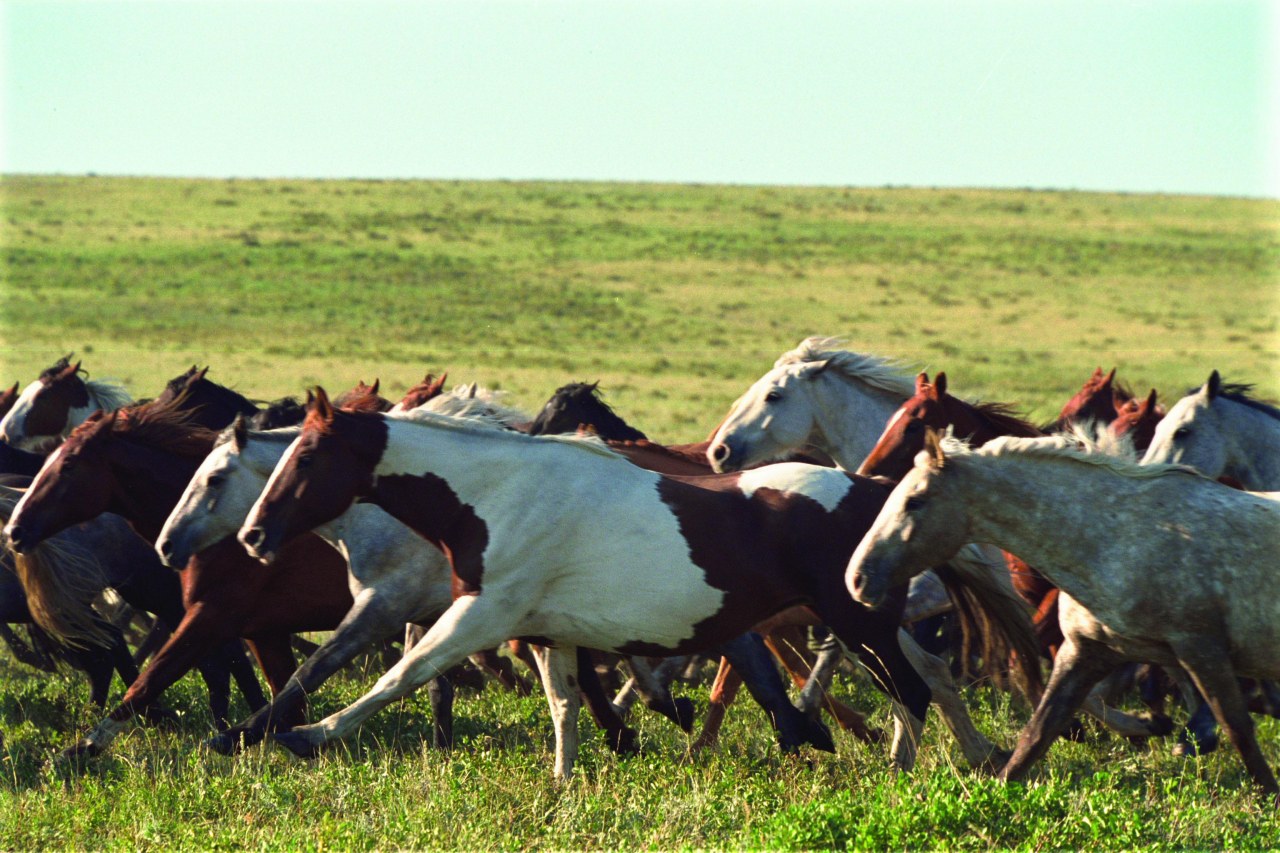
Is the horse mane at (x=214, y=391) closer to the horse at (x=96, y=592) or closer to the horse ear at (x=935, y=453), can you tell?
the horse at (x=96, y=592)

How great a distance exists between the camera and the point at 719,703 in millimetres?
7277

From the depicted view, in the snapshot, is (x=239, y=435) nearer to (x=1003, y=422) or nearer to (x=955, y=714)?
(x=955, y=714)

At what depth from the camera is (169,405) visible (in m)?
7.63

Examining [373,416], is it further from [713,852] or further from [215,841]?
[713,852]

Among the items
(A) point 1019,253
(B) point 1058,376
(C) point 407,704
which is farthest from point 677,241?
(C) point 407,704

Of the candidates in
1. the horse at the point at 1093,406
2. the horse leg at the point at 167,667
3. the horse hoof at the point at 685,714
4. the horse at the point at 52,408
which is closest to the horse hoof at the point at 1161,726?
the horse hoof at the point at 685,714

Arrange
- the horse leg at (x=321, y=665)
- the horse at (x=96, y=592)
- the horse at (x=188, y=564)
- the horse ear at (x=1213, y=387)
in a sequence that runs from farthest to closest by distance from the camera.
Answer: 1. the horse ear at (x=1213, y=387)
2. the horse at (x=96, y=592)
3. the horse at (x=188, y=564)
4. the horse leg at (x=321, y=665)

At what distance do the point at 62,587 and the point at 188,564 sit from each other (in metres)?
0.95

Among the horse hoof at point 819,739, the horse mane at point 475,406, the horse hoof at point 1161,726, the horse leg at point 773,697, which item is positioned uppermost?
the horse mane at point 475,406

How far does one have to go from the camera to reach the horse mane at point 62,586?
738 cm

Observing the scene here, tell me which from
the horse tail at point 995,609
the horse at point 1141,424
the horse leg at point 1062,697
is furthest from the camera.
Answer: the horse at point 1141,424

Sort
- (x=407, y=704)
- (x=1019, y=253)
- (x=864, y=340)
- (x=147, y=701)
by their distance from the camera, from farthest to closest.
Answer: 1. (x=1019, y=253)
2. (x=864, y=340)
3. (x=407, y=704)
4. (x=147, y=701)

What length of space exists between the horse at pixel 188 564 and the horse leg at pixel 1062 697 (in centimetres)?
332

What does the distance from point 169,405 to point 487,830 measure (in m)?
3.21
